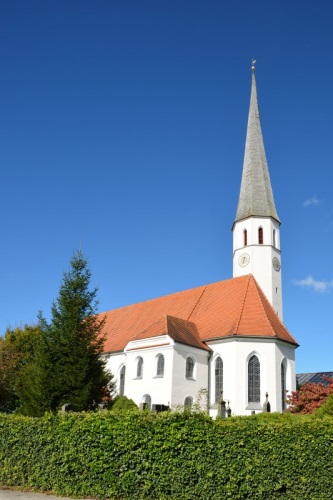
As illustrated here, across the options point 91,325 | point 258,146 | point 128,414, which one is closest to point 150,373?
point 91,325

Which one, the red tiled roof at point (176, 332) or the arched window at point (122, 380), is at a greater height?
Answer: the red tiled roof at point (176, 332)

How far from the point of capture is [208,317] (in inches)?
1231

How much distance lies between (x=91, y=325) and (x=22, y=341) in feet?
49.6

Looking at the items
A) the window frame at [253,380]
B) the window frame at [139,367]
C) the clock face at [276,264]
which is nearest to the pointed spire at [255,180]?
the clock face at [276,264]

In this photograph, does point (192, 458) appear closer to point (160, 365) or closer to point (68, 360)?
point (68, 360)

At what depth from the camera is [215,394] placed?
28203 mm

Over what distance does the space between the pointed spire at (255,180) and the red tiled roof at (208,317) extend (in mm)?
6494

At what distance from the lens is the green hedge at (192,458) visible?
1004 cm

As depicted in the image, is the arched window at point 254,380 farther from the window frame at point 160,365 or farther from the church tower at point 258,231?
the church tower at point 258,231

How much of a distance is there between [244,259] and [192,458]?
25599 mm

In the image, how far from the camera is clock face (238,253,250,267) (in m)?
34.7

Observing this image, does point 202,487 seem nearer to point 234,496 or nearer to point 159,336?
point 234,496

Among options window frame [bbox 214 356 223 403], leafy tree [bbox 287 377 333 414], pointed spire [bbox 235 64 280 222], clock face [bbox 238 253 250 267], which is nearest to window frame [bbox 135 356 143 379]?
window frame [bbox 214 356 223 403]

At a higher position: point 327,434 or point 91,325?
point 91,325
